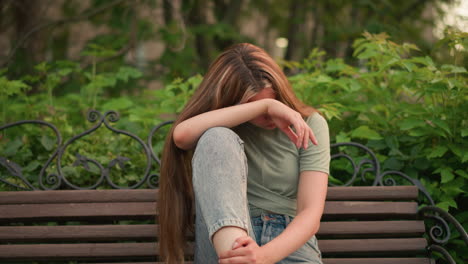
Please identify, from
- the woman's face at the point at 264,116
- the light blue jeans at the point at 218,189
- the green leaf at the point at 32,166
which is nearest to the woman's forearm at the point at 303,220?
the light blue jeans at the point at 218,189

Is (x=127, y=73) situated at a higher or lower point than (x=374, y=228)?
higher

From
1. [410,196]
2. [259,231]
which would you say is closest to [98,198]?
[259,231]

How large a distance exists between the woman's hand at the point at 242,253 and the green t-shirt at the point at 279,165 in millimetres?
444

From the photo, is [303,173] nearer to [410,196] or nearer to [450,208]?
[410,196]

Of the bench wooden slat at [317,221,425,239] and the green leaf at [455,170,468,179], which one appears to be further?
the green leaf at [455,170,468,179]

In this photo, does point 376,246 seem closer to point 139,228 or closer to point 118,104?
point 139,228

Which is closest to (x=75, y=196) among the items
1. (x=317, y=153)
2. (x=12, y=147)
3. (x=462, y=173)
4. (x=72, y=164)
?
(x=72, y=164)

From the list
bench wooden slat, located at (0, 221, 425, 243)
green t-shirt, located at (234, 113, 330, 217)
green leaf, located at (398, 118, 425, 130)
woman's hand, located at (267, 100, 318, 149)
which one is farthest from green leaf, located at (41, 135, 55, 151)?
green leaf, located at (398, 118, 425, 130)

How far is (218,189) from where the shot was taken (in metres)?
1.60

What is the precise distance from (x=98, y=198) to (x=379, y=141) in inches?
63.6

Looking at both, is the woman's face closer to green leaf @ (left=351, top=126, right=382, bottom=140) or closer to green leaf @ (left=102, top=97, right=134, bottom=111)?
green leaf @ (left=351, top=126, right=382, bottom=140)

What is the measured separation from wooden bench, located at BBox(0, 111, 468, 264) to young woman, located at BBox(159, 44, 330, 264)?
0.25 metres

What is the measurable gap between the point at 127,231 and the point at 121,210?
0.36ft

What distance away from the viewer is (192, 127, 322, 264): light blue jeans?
1.58m
